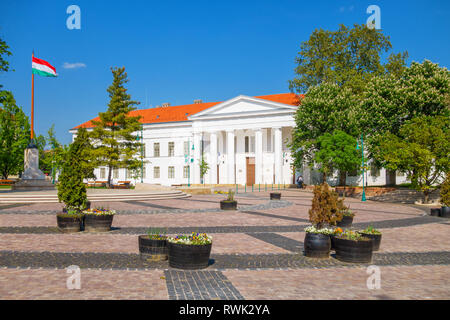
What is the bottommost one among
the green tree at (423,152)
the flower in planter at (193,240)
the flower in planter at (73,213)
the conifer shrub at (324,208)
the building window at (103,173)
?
the flower in planter at (193,240)

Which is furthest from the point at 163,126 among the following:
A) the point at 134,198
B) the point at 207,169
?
the point at 134,198

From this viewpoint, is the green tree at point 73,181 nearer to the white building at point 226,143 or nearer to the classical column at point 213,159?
the white building at point 226,143

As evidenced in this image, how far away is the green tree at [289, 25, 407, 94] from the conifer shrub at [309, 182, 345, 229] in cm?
3994

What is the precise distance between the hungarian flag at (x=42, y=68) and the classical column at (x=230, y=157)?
3274cm

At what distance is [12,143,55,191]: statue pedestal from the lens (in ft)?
112

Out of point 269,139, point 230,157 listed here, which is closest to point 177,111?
point 230,157

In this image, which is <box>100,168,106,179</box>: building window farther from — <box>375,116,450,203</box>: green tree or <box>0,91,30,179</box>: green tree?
<box>375,116,450,203</box>: green tree

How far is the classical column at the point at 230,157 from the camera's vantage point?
6288cm

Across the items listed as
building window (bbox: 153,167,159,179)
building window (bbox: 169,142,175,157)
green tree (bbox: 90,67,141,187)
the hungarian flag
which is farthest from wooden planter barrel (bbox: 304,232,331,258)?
building window (bbox: 153,167,159,179)

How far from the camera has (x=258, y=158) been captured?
6050 centimetres

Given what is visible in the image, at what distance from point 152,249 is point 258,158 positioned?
5230 cm

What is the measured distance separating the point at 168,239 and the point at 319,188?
4.10 meters

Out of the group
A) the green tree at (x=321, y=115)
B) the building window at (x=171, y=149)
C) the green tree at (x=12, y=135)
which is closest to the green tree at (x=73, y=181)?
the green tree at (x=321, y=115)
